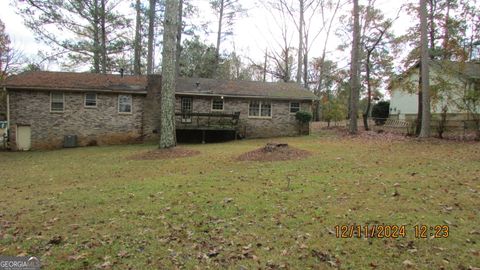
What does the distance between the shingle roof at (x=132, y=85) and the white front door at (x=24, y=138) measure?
247 cm

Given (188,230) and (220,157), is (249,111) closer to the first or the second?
(220,157)

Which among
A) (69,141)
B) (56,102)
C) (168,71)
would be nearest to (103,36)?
(56,102)

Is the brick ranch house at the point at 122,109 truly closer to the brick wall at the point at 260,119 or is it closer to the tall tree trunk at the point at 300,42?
the brick wall at the point at 260,119

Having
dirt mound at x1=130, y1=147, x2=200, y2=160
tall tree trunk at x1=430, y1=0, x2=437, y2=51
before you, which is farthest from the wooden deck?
tall tree trunk at x1=430, y1=0, x2=437, y2=51

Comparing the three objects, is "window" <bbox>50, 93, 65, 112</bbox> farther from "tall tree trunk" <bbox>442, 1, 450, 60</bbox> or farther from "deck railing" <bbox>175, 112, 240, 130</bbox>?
"tall tree trunk" <bbox>442, 1, 450, 60</bbox>

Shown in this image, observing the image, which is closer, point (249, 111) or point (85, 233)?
Answer: point (85, 233)

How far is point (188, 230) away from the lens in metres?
4.37

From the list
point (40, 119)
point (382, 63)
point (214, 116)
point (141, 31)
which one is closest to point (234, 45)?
point (141, 31)

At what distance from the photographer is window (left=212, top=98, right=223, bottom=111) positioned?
772 inches

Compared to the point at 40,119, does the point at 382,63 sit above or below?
above

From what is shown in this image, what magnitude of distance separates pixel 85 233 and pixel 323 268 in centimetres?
344

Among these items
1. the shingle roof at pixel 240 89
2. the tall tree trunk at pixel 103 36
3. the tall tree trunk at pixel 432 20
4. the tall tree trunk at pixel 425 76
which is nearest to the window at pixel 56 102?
the tall tree trunk at pixel 103 36

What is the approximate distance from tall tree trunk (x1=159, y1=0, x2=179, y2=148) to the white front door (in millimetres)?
10190

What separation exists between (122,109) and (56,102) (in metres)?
3.81
